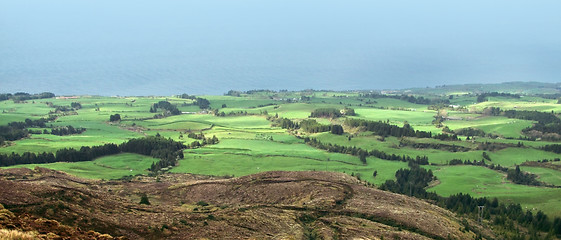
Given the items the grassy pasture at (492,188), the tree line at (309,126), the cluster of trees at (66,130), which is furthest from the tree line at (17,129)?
the grassy pasture at (492,188)

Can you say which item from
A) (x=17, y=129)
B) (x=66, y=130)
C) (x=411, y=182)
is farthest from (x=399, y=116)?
(x=17, y=129)

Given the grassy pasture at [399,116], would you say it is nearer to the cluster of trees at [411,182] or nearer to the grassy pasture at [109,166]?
the cluster of trees at [411,182]

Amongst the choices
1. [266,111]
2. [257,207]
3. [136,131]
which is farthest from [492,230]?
[266,111]

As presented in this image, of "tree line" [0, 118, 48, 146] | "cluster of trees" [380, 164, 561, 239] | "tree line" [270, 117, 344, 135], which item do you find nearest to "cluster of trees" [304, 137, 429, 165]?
"tree line" [270, 117, 344, 135]

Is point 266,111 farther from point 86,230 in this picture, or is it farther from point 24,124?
point 86,230

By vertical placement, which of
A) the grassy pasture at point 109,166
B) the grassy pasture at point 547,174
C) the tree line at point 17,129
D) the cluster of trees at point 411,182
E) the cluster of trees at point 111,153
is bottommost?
the grassy pasture at point 547,174

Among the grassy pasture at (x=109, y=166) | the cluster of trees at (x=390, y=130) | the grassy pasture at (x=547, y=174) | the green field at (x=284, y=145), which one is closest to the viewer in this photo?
the grassy pasture at (x=109, y=166)
